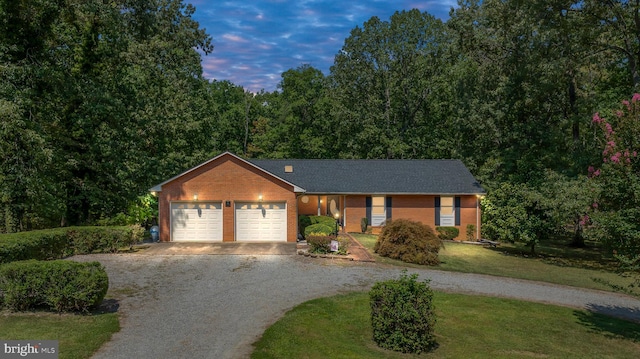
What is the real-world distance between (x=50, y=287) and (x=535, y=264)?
72.3 ft

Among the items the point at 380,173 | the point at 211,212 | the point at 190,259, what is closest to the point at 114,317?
the point at 190,259

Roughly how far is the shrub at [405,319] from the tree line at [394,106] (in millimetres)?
5608

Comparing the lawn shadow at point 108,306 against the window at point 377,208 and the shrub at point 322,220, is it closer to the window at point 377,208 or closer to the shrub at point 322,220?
the shrub at point 322,220

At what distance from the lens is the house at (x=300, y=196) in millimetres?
23625

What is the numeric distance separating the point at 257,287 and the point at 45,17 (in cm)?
1837

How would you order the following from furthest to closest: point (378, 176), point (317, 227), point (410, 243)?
point (378, 176) < point (317, 227) < point (410, 243)

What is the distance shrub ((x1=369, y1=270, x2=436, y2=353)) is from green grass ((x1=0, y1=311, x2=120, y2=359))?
645 cm

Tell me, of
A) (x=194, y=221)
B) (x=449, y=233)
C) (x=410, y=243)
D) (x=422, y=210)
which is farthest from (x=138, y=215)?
(x=449, y=233)

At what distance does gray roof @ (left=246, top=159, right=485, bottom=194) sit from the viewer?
93.5 ft

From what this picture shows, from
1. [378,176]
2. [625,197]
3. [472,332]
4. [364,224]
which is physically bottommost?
[472,332]

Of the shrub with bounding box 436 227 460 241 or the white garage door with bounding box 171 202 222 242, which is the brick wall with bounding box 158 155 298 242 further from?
the shrub with bounding box 436 227 460 241

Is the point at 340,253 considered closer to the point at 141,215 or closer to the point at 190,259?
the point at 190,259

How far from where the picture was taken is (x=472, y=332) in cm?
1042

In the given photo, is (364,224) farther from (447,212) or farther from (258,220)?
(258,220)
